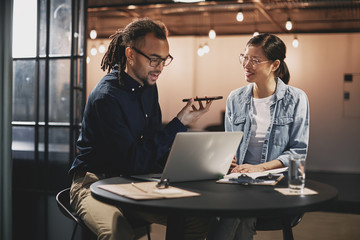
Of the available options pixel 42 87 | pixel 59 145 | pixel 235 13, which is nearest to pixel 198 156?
pixel 59 145

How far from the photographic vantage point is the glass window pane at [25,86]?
395cm

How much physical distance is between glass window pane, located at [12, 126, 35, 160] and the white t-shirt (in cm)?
220

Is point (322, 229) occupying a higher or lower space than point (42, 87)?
lower

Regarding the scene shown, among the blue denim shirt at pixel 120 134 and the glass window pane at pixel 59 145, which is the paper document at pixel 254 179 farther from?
the glass window pane at pixel 59 145

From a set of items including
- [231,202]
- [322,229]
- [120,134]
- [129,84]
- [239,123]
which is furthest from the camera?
[322,229]

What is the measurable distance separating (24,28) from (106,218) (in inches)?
99.5

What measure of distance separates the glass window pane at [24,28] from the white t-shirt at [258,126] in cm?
219

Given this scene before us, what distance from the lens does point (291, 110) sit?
8.45 feet

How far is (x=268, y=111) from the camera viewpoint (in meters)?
2.65

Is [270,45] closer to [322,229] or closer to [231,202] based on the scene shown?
[231,202]

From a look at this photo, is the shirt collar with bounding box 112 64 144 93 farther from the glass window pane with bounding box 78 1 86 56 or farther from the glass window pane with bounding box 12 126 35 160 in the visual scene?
the glass window pane with bounding box 12 126 35 160

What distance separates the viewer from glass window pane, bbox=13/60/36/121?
3.95 metres

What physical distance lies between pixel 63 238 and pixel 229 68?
7.35 metres

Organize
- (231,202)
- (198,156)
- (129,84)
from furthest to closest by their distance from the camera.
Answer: (129,84), (198,156), (231,202)
